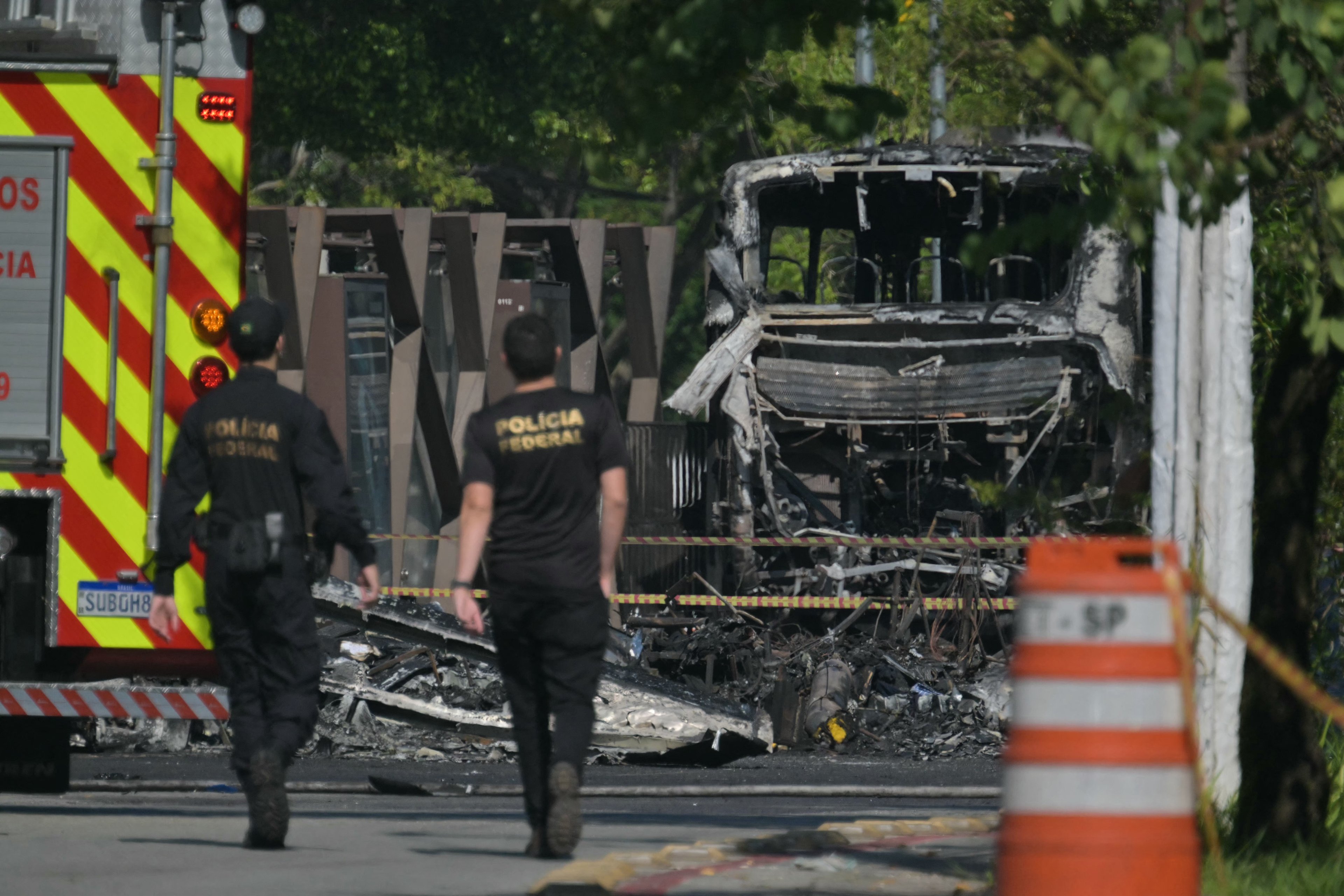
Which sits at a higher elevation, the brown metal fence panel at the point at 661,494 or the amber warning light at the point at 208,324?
the amber warning light at the point at 208,324

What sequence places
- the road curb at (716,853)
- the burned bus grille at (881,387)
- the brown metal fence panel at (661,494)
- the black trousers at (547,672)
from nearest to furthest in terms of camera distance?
the road curb at (716,853) → the black trousers at (547,672) → the burned bus grille at (881,387) → the brown metal fence panel at (661,494)

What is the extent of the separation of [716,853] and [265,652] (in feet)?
4.92

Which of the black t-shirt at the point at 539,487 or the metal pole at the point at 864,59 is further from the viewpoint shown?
the metal pole at the point at 864,59

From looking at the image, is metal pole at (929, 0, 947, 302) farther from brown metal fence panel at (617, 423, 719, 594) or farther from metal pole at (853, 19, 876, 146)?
brown metal fence panel at (617, 423, 719, 594)

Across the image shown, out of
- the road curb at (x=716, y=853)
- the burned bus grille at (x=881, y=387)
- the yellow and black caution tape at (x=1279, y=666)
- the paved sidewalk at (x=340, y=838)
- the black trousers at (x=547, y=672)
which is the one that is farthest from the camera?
the burned bus grille at (x=881, y=387)

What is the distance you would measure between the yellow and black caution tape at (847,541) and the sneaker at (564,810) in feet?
28.2

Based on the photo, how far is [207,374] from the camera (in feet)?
23.2

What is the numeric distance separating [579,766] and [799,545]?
372 inches

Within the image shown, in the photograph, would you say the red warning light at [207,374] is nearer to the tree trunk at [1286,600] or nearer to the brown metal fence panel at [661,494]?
the tree trunk at [1286,600]

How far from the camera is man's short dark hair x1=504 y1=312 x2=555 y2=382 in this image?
6.20 m

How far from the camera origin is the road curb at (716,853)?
17.8 ft

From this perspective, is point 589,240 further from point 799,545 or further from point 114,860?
point 114,860

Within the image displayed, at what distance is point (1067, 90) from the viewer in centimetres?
446

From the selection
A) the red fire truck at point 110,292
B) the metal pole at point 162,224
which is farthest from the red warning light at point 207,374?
the metal pole at point 162,224
